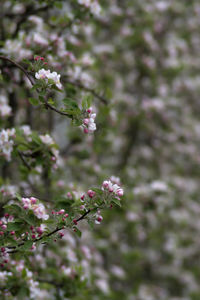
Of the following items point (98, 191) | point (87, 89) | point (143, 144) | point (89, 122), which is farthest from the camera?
point (143, 144)

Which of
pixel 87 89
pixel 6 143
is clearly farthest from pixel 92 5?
pixel 6 143

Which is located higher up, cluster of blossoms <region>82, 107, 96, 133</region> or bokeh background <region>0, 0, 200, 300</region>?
bokeh background <region>0, 0, 200, 300</region>

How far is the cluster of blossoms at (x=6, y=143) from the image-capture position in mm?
2582

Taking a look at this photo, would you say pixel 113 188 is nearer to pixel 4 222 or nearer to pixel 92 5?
pixel 4 222

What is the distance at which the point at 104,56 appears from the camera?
5.61m

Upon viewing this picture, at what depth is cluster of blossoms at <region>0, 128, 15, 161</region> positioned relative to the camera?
2.58 m

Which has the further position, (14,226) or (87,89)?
(87,89)

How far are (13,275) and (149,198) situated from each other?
1848mm

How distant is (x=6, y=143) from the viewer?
8.60ft

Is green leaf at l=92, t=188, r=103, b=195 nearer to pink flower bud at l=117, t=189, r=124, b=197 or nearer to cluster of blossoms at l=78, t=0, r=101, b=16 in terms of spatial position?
pink flower bud at l=117, t=189, r=124, b=197

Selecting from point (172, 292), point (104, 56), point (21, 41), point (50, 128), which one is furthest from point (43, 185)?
point (172, 292)

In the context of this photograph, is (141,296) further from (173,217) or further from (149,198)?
(149,198)

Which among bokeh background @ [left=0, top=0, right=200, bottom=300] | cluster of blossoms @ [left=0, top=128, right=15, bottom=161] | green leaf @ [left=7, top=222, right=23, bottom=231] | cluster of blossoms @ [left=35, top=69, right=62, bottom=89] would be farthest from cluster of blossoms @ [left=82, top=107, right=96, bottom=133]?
bokeh background @ [left=0, top=0, right=200, bottom=300]

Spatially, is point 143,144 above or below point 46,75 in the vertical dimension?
above
